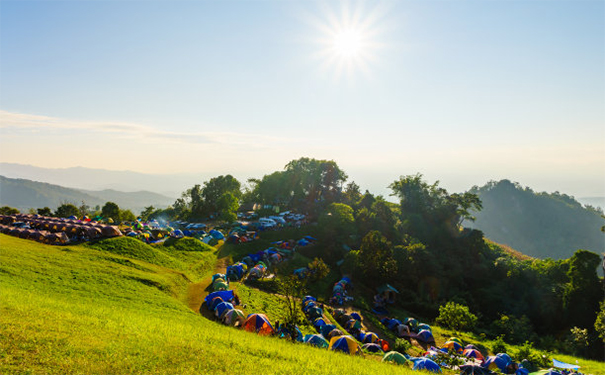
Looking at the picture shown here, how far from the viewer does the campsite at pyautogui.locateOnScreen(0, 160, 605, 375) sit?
12.2m

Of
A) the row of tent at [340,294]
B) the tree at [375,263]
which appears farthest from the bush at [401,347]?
the tree at [375,263]

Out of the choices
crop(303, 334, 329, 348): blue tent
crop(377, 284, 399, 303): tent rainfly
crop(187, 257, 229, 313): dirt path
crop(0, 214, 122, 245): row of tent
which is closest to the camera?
crop(303, 334, 329, 348): blue tent

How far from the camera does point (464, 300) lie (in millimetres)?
41844

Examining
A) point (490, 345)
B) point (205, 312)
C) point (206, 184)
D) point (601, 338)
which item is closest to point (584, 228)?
point (601, 338)

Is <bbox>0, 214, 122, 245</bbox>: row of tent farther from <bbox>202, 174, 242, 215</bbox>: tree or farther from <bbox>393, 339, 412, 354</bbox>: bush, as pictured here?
<bbox>202, 174, 242, 215</bbox>: tree

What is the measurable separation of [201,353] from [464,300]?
134ft

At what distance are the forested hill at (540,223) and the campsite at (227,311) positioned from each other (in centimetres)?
15190

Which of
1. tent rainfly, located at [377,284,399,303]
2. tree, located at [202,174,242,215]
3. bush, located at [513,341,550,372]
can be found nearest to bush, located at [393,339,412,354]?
bush, located at [513,341,550,372]

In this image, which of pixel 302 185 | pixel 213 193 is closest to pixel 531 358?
pixel 302 185

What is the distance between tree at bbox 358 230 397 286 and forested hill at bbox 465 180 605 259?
14940 centimetres

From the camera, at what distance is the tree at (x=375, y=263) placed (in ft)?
140

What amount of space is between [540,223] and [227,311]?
193213mm

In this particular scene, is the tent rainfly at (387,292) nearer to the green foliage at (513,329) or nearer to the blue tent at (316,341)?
the green foliage at (513,329)

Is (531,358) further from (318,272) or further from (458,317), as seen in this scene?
(318,272)
